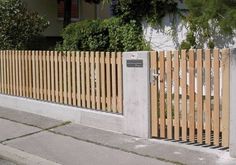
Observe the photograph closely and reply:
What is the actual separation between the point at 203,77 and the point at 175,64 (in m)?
0.48

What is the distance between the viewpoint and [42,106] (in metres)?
9.23

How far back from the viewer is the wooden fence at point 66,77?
7.84 meters

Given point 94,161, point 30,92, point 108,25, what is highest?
point 108,25

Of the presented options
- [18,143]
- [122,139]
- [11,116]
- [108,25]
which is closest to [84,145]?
[122,139]

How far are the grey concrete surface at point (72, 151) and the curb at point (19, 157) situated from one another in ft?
0.36

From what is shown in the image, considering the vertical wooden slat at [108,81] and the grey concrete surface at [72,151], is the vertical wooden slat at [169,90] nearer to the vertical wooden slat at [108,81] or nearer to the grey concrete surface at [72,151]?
the grey concrete surface at [72,151]

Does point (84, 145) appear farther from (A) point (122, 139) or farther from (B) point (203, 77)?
(B) point (203, 77)

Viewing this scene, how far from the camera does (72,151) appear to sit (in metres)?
6.69

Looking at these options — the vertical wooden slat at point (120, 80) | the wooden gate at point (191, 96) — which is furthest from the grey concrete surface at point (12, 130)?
the wooden gate at point (191, 96)

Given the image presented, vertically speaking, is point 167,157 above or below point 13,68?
below

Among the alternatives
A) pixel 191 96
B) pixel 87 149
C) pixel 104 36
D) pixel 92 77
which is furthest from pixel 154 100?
pixel 104 36

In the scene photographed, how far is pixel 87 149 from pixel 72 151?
22 centimetres

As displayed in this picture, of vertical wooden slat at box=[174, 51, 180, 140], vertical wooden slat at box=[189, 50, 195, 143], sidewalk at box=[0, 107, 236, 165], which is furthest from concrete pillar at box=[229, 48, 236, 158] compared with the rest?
vertical wooden slat at box=[174, 51, 180, 140]

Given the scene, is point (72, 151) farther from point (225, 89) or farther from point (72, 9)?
point (72, 9)
